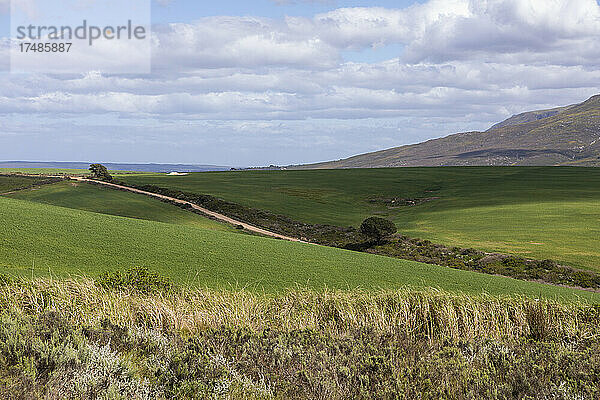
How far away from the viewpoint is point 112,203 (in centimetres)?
5359

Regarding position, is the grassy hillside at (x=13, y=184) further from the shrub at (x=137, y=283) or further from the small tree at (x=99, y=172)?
the shrub at (x=137, y=283)

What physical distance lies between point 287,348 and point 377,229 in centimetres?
3658

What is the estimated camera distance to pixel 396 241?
43375 mm

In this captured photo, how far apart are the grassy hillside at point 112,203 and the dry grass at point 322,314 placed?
34.7 metres

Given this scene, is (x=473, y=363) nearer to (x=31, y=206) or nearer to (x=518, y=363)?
(x=518, y=363)

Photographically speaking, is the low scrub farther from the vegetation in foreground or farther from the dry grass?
the vegetation in foreground

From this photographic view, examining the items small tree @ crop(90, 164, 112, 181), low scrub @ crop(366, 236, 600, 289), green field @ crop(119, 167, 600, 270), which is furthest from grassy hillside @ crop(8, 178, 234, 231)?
low scrub @ crop(366, 236, 600, 289)

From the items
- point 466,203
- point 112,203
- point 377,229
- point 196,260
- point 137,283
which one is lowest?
point 377,229

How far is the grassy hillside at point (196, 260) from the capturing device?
14.7 metres

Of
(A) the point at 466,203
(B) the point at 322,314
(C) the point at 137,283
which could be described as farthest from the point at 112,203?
(B) the point at 322,314

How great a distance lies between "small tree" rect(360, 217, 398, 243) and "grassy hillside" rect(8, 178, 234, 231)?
13032mm

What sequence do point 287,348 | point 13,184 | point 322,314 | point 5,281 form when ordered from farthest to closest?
point 13,184, point 5,281, point 322,314, point 287,348

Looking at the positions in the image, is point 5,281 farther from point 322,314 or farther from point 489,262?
point 489,262

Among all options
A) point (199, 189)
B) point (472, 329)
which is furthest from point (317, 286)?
point (199, 189)
